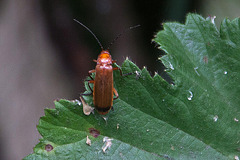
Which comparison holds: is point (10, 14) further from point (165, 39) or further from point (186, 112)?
point (186, 112)

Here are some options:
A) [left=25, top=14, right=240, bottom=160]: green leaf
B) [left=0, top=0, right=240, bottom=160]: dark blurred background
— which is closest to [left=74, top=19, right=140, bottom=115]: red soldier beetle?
[left=25, top=14, right=240, bottom=160]: green leaf

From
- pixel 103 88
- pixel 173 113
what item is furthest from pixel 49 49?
pixel 173 113

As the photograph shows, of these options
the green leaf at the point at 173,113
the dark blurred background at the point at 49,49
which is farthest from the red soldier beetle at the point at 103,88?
the dark blurred background at the point at 49,49

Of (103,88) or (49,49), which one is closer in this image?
(103,88)

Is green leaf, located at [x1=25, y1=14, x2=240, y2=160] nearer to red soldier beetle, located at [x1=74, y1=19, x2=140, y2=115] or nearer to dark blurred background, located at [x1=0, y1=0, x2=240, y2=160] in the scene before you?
red soldier beetle, located at [x1=74, y1=19, x2=140, y2=115]

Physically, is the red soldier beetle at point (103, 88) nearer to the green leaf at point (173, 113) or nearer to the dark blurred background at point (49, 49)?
the green leaf at point (173, 113)

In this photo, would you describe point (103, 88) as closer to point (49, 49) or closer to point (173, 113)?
point (173, 113)
